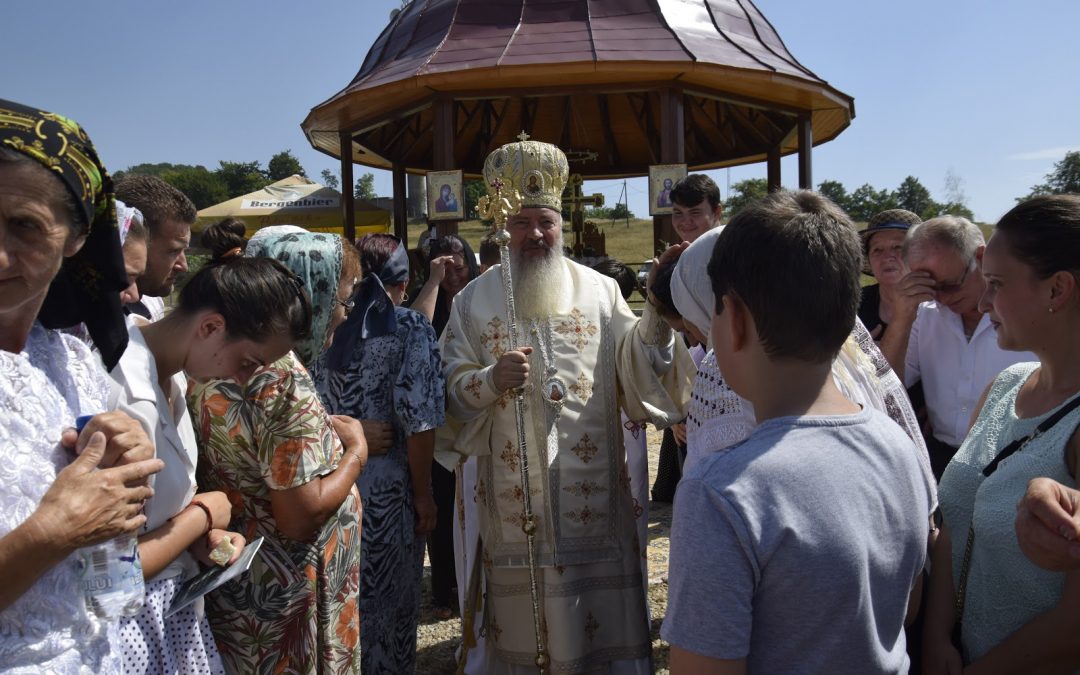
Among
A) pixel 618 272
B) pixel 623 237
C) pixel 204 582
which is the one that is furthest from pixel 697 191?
pixel 623 237

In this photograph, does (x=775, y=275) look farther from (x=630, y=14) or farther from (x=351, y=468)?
(x=630, y=14)

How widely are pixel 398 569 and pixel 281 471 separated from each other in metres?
1.07

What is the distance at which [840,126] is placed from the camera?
1120cm

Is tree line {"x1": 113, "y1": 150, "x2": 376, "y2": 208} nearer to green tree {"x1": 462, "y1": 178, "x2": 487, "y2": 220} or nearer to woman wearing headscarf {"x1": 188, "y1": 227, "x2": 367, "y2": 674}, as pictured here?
green tree {"x1": 462, "y1": 178, "x2": 487, "y2": 220}

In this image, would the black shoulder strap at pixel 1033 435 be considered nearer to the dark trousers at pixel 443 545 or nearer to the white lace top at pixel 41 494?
the white lace top at pixel 41 494

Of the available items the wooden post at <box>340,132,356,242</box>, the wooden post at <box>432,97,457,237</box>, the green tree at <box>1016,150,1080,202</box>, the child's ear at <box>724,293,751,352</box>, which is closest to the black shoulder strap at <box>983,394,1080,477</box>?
the child's ear at <box>724,293,751,352</box>

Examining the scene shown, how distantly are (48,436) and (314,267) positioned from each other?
1.11 m

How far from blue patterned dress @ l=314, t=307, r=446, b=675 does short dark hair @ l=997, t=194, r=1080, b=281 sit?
196cm

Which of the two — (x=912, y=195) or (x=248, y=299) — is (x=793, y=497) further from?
(x=912, y=195)

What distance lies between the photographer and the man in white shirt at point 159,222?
3.19 metres

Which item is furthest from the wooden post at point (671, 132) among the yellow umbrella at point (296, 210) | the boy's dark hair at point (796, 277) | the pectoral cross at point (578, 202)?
the boy's dark hair at point (796, 277)

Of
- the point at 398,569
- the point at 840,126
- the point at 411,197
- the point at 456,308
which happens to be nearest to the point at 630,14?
the point at 840,126

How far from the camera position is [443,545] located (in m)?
4.57

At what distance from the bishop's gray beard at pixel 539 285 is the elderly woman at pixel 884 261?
146 cm
